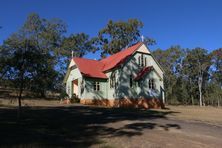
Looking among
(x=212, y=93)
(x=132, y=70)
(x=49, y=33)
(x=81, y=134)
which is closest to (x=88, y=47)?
(x=49, y=33)

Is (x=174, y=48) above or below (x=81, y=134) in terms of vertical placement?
above

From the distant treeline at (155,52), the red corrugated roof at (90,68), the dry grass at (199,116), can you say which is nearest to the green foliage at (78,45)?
the distant treeline at (155,52)

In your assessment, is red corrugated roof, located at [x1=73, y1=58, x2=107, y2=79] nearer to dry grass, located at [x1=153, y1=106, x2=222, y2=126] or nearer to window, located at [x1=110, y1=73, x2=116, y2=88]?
window, located at [x1=110, y1=73, x2=116, y2=88]

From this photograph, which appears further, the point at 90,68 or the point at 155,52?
the point at 155,52

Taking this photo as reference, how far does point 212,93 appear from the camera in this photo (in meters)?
74.0

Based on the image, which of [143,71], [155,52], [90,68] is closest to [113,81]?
[90,68]

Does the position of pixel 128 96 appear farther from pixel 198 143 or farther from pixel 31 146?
pixel 31 146

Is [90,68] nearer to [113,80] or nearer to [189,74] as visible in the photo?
[113,80]

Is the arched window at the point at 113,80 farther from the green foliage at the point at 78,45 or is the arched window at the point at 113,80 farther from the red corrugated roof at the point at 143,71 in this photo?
the green foliage at the point at 78,45

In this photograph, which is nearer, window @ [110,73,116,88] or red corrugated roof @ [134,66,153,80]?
red corrugated roof @ [134,66,153,80]

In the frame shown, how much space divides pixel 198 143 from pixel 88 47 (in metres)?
48.4

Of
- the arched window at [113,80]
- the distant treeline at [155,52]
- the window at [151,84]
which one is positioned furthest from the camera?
the distant treeline at [155,52]

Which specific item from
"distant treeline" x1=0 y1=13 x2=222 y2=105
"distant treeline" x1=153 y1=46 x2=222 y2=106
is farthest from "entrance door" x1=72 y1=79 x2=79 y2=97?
"distant treeline" x1=153 y1=46 x2=222 y2=106

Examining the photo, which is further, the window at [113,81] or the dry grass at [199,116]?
the window at [113,81]
